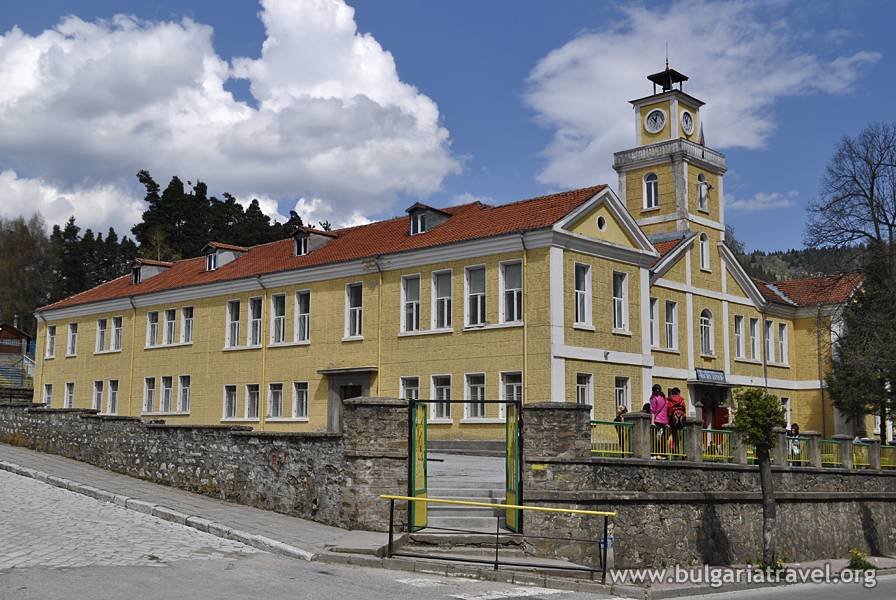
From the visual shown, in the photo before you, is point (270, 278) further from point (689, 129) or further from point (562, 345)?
point (689, 129)

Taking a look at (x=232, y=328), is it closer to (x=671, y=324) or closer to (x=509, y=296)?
(x=509, y=296)

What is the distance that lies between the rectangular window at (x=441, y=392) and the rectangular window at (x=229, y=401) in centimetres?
1009

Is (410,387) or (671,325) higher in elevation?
(671,325)

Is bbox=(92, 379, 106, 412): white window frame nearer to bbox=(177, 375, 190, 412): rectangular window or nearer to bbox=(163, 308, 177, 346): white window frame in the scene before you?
bbox=(163, 308, 177, 346): white window frame

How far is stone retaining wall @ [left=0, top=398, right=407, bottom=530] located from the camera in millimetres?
16688

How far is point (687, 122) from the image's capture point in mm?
42031

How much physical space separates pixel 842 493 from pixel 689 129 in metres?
21.0

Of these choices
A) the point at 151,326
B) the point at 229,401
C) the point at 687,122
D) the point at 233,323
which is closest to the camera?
the point at 229,401

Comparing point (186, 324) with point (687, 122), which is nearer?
point (186, 324)

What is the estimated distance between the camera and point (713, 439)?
843 inches

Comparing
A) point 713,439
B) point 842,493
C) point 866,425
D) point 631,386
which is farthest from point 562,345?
point 866,425

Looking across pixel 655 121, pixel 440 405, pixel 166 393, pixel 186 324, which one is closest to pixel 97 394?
pixel 166 393

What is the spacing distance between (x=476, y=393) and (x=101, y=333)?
21962 mm

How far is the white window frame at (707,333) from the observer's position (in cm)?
3725
